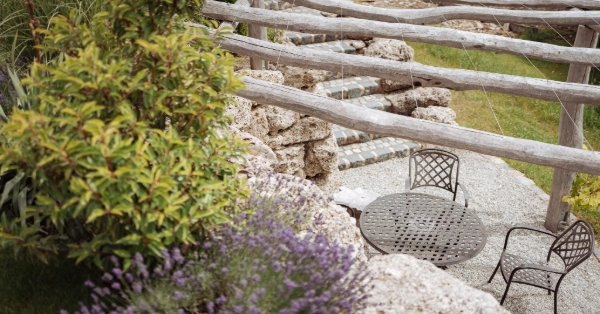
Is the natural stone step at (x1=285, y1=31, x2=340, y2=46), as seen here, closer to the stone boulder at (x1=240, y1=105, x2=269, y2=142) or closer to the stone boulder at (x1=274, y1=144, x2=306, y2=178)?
the stone boulder at (x1=274, y1=144, x2=306, y2=178)

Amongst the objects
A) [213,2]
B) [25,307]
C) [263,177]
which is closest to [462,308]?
[263,177]

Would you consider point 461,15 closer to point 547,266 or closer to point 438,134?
point 438,134

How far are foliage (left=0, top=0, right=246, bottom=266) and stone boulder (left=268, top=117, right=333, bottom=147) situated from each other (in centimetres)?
377

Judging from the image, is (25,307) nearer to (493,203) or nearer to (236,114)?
(236,114)

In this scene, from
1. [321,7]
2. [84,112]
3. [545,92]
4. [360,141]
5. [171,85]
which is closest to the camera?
[84,112]

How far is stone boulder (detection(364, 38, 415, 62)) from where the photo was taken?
9.02 metres

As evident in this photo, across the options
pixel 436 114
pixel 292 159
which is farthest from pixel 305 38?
pixel 292 159

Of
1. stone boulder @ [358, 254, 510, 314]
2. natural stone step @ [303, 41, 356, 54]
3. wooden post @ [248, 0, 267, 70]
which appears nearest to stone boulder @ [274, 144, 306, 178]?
wooden post @ [248, 0, 267, 70]

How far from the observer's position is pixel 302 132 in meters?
6.94

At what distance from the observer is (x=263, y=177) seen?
414cm

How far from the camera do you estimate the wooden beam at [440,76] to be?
16.2 ft

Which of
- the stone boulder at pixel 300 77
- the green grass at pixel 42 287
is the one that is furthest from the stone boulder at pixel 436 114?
the green grass at pixel 42 287

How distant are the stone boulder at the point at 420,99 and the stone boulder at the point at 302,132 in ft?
8.01

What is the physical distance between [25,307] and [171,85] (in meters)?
1.45
